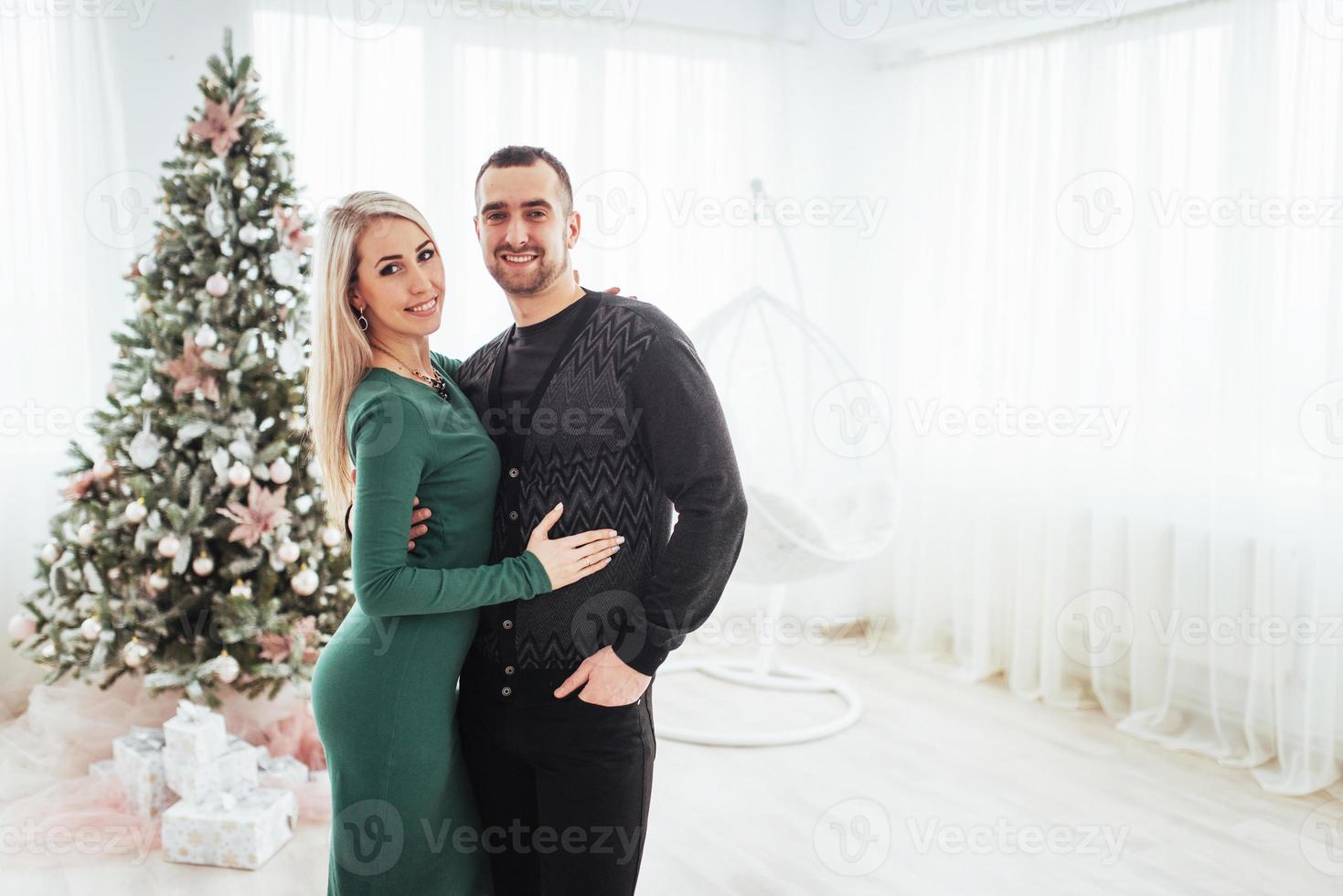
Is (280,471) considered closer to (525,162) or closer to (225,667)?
(225,667)

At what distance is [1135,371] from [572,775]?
270 centimetres

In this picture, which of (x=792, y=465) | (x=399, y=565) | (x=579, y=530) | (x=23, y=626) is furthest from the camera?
(x=792, y=465)

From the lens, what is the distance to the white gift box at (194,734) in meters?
2.81

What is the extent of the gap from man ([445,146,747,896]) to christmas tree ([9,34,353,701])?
4.79ft

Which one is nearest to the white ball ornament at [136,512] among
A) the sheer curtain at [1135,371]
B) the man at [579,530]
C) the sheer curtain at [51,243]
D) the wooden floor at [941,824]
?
the wooden floor at [941,824]

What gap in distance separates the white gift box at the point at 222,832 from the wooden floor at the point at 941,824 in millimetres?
33

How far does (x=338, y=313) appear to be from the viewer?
1.67 m

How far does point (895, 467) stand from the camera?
3.94 metres

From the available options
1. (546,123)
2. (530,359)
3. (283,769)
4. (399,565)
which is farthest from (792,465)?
(399,565)

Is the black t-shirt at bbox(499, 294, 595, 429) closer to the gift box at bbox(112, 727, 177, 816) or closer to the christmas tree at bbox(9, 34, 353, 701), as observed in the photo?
the christmas tree at bbox(9, 34, 353, 701)

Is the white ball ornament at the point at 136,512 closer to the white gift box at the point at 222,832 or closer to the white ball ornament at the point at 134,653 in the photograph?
the white ball ornament at the point at 134,653

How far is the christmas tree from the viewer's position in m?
2.95

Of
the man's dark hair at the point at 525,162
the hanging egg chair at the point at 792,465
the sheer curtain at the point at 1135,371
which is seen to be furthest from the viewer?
the hanging egg chair at the point at 792,465

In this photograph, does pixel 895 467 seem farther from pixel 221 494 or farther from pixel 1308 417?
pixel 221 494
